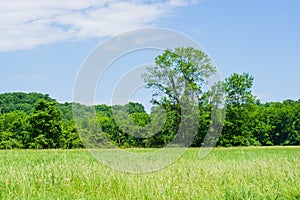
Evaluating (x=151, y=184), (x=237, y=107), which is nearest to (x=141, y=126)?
(x=151, y=184)

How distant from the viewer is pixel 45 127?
54.8m

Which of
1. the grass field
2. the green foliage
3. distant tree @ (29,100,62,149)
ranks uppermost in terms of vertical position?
the green foliage

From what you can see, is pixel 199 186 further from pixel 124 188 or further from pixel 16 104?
pixel 16 104

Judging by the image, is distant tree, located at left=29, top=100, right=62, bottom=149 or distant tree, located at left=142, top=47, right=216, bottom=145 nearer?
distant tree, located at left=142, top=47, right=216, bottom=145

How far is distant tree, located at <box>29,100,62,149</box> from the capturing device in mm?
53844

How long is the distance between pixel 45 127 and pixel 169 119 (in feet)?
80.3

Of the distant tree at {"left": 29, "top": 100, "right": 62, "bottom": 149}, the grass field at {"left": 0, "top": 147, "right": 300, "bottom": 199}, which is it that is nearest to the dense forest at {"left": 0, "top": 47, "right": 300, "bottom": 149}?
the distant tree at {"left": 29, "top": 100, "right": 62, "bottom": 149}

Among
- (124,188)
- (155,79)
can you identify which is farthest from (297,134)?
(124,188)

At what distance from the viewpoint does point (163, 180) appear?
8.55 m

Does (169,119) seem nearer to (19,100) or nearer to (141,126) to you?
(141,126)

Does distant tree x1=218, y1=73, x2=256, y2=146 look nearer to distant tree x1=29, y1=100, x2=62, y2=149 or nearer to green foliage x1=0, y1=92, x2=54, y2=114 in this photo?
distant tree x1=29, y1=100, x2=62, y2=149

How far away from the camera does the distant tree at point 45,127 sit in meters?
53.8

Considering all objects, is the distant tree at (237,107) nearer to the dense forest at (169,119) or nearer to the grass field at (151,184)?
the dense forest at (169,119)

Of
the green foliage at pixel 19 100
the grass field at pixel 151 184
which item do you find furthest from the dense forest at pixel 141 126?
the green foliage at pixel 19 100
